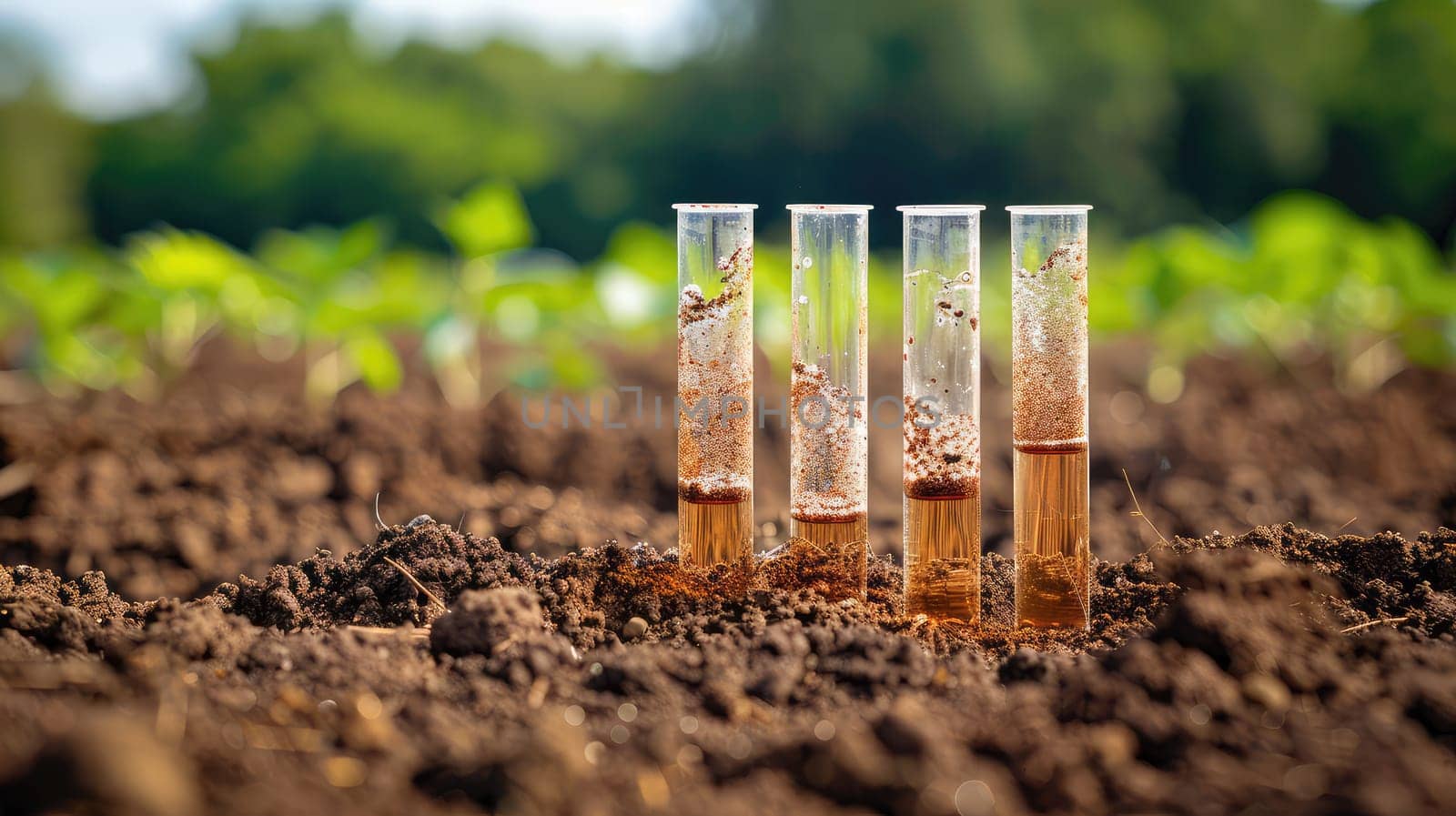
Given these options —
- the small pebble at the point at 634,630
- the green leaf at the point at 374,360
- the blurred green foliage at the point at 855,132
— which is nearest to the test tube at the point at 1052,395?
the small pebble at the point at 634,630

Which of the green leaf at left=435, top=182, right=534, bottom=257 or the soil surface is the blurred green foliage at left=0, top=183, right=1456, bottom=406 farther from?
the soil surface

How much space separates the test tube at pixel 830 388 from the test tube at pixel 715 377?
0.37 feet

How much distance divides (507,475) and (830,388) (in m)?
2.51

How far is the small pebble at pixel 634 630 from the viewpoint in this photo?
101 inches

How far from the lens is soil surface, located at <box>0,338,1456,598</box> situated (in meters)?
3.73

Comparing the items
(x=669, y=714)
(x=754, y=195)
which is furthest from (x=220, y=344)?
(x=754, y=195)

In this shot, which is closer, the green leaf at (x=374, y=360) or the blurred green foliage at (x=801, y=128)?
the green leaf at (x=374, y=360)

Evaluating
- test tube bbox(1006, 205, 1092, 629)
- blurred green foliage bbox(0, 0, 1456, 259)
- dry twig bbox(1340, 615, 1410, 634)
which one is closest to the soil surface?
test tube bbox(1006, 205, 1092, 629)

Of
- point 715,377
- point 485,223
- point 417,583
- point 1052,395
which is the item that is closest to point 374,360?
point 485,223

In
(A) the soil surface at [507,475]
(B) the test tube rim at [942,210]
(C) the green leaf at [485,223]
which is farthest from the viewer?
(C) the green leaf at [485,223]

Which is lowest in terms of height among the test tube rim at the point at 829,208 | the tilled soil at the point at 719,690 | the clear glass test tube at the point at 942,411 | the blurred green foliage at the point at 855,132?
the tilled soil at the point at 719,690

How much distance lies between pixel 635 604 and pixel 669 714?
0.62 meters

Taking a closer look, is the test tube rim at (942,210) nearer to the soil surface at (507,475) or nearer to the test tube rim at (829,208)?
the test tube rim at (829,208)

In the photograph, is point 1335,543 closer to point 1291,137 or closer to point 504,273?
→ point 504,273
